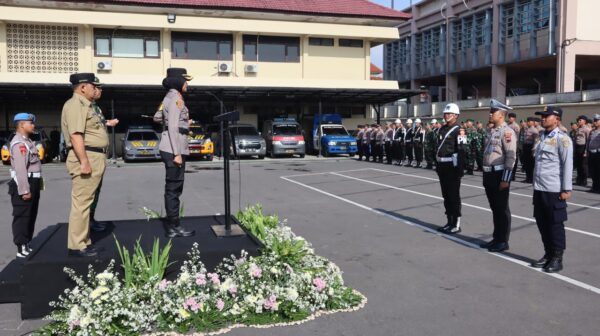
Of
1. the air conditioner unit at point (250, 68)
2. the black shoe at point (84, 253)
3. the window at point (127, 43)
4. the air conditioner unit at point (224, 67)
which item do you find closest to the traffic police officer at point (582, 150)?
the black shoe at point (84, 253)

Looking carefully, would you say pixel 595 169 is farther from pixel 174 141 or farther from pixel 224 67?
pixel 224 67

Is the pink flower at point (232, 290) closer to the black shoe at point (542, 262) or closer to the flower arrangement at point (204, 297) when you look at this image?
the flower arrangement at point (204, 297)

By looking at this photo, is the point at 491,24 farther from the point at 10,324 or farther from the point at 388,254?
the point at 10,324

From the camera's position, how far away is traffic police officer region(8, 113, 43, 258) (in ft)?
19.9

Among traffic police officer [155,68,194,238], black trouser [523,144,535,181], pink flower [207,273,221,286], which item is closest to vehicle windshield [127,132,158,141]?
black trouser [523,144,535,181]

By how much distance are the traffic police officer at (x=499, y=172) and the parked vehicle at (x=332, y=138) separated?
20.6 metres

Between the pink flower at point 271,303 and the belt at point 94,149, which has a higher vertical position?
the belt at point 94,149

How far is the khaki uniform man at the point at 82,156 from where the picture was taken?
4973 mm

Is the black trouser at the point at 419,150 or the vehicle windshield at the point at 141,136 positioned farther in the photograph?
the vehicle windshield at the point at 141,136

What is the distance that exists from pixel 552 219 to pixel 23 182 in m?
6.21

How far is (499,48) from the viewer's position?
121ft

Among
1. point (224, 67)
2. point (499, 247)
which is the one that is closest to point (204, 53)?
point (224, 67)

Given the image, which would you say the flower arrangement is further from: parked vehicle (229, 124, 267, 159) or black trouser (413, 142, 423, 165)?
parked vehicle (229, 124, 267, 159)

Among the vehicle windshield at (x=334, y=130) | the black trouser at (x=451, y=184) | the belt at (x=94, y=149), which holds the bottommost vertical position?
the black trouser at (x=451, y=184)
